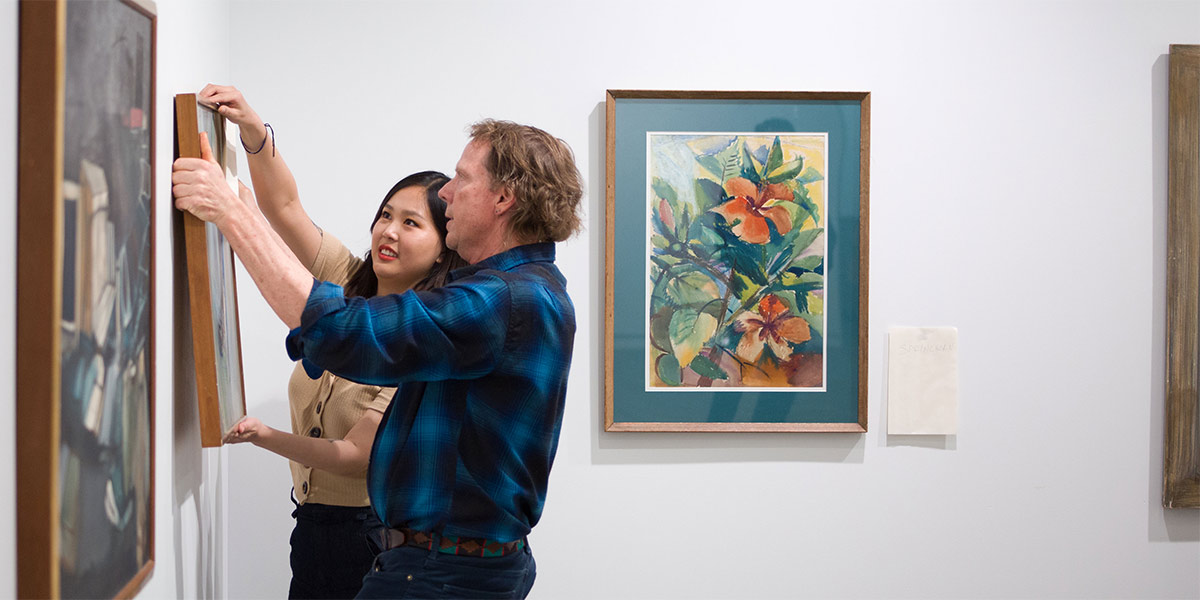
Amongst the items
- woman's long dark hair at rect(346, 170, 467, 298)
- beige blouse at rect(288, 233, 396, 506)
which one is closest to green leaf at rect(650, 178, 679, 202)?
woman's long dark hair at rect(346, 170, 467, 298)

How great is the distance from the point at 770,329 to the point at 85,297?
1.55 metres

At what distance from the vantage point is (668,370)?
2.16 metres

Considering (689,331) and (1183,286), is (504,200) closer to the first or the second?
(689,331)

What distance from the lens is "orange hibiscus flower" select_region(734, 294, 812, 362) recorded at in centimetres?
217

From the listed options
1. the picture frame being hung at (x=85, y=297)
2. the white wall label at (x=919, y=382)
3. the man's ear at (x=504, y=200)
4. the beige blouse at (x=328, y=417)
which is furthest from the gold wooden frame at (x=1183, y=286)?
the picture frame being hung at (x=85, y=297)

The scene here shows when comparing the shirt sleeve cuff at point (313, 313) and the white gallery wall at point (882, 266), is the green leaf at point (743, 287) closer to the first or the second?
the white gallery wall at point (882, 266)

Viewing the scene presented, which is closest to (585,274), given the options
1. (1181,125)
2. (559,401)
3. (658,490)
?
(658,490)

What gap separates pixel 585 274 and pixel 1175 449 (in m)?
1.55

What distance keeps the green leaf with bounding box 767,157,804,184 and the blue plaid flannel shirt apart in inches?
33.3

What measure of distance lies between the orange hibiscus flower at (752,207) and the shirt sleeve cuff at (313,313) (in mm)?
1148

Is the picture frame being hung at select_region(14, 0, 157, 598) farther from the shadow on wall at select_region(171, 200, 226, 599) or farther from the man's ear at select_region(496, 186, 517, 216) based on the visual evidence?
the man's ear at select_region(496, 186, 517, 216)

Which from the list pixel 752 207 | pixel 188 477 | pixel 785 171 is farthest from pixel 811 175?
pixel 188 477

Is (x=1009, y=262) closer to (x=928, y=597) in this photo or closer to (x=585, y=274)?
(x=928, y=597)

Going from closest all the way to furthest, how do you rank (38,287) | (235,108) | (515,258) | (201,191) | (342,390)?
(38,287)
(201,191)
(515,258)
(235,108)
(342,390)
